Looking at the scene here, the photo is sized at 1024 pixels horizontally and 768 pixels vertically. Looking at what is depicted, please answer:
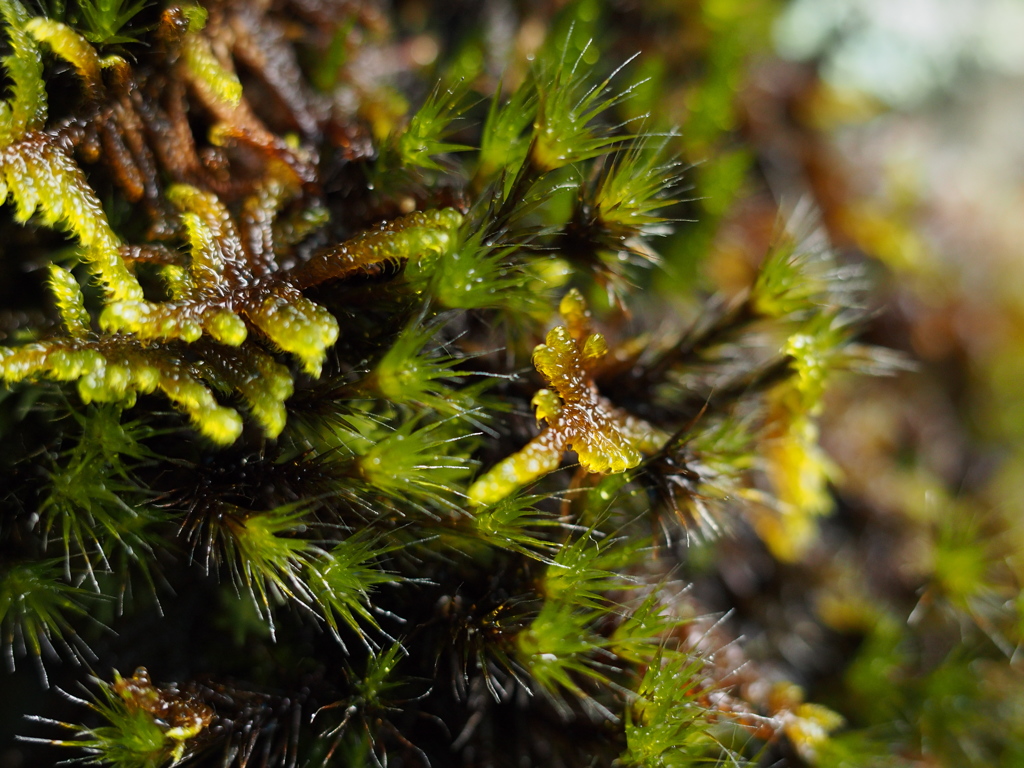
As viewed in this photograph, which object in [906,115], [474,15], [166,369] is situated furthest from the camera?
[906,115]

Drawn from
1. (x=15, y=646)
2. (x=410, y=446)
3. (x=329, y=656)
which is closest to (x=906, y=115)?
(x=410, y=446)

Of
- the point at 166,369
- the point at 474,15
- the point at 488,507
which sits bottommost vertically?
the point at 488,507

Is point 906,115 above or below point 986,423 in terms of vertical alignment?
above

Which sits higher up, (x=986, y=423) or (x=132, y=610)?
(x=132, y=610)

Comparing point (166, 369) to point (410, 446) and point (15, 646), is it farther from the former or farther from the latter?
point (15, 646)

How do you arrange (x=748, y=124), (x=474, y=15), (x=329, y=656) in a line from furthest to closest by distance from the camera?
(x=748, y=124) < (x=474, y=15) < (x=329, y=656)

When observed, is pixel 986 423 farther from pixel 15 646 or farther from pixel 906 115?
pixel 15 646

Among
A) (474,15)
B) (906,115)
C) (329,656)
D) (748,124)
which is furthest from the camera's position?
(906,115)

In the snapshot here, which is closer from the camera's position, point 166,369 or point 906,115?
point 166,369

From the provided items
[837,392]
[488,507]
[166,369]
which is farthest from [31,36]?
[837,392]
